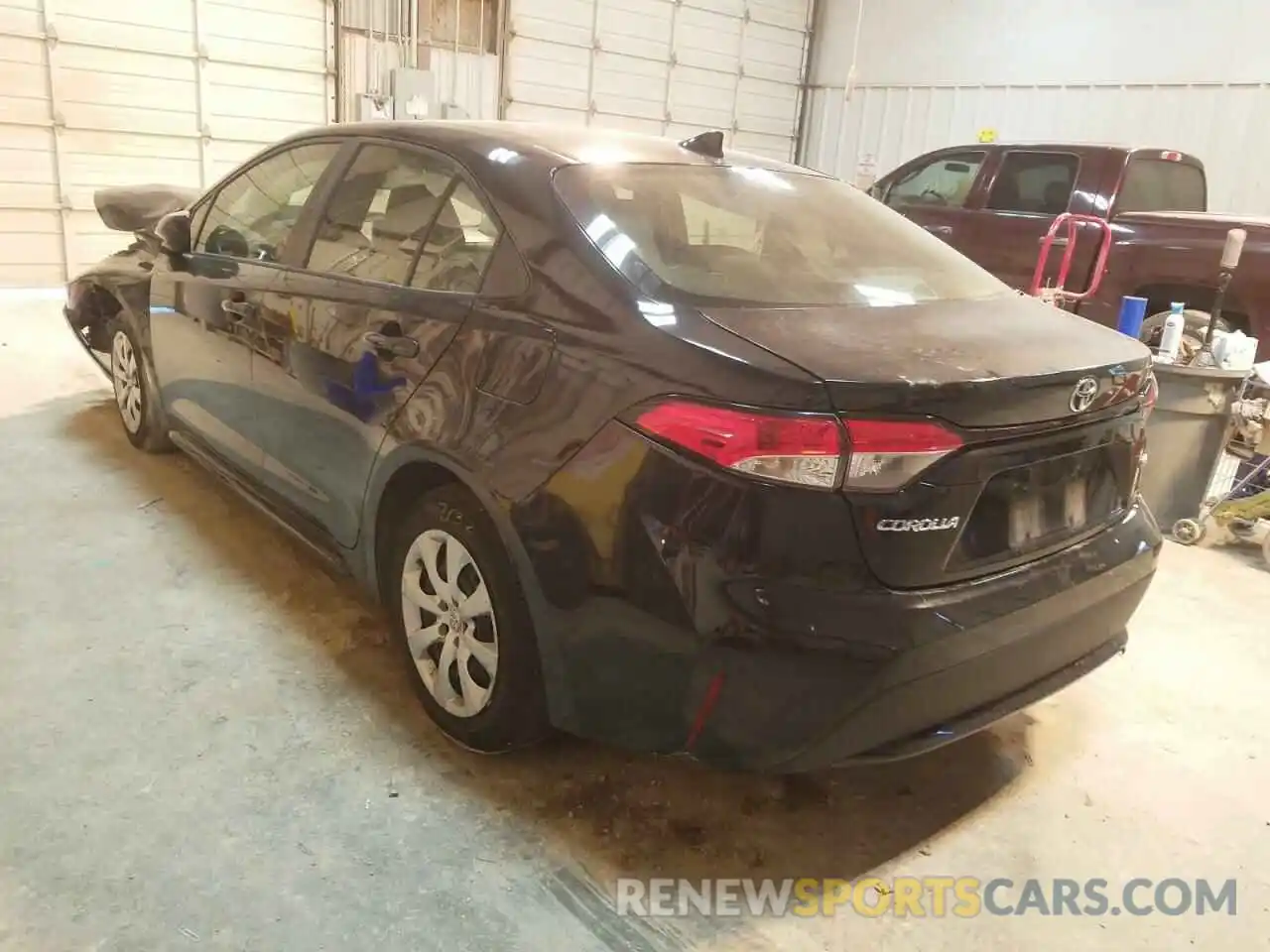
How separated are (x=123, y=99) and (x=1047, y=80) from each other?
28.9 ft

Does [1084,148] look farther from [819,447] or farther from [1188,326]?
[819,447]

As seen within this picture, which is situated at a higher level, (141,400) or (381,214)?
(381,214)

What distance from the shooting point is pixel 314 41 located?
9281 millimetres

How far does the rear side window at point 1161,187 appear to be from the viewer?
20.8 feet

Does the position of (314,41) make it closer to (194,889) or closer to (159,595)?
(159,595)

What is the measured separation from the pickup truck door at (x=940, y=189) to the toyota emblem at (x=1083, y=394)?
17.3ft

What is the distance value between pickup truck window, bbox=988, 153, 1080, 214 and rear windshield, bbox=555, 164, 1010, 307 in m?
4.44

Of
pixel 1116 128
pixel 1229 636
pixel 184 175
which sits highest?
pixel 1116 128

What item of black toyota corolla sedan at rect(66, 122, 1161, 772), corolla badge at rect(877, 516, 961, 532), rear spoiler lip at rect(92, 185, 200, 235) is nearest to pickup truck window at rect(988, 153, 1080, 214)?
black toyota corolla sedan at rect(66, 122, 1161, 772)

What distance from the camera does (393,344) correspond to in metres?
2.35

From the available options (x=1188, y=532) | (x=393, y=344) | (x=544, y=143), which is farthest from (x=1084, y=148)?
(x=393, y=344)

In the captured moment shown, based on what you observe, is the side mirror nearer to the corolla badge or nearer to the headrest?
the headrest

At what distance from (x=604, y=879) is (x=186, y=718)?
1153mm

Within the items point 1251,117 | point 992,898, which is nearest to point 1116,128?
point 1251,117
